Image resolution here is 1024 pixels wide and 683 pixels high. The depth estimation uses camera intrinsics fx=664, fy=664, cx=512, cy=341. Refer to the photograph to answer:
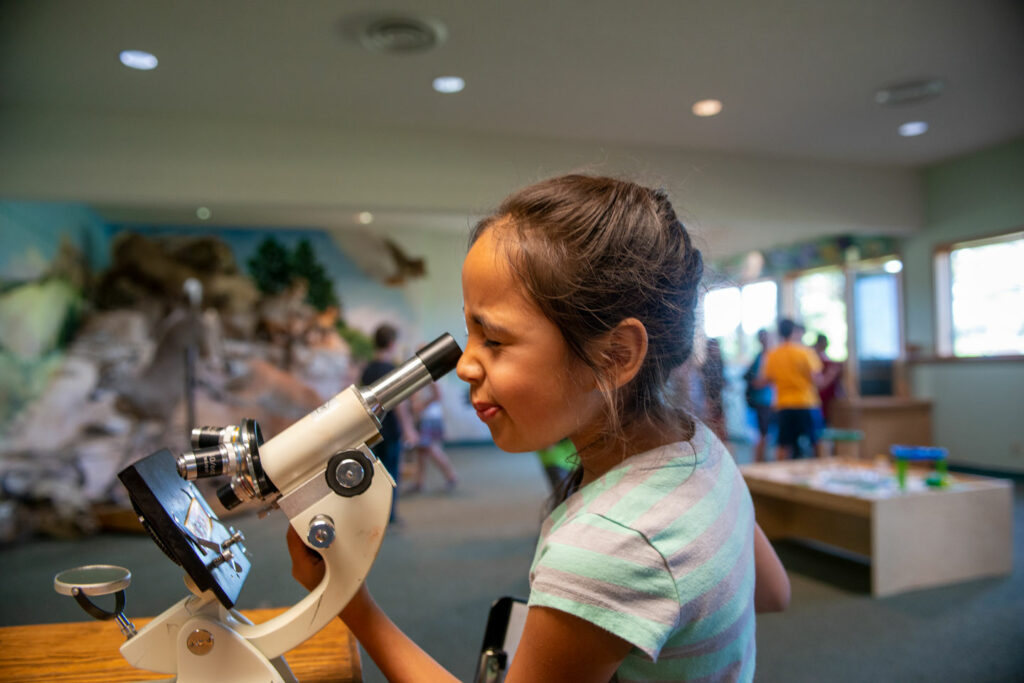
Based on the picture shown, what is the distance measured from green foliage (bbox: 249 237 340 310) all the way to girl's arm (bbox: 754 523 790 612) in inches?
252

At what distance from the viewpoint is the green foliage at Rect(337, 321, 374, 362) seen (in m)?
6.83

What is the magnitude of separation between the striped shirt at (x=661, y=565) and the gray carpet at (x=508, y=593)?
365mm

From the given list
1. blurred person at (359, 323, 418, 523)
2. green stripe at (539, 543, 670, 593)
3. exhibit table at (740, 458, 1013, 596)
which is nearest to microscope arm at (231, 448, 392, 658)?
green stripe at (539, 543, 670, 593)

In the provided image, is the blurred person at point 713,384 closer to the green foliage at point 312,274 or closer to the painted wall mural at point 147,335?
the painted wall mural at point 147,335

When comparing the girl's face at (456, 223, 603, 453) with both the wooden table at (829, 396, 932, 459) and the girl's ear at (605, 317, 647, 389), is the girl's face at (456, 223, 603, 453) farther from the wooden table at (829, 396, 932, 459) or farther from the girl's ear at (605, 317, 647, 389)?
the wooden table at (829, 396, 932, 459)

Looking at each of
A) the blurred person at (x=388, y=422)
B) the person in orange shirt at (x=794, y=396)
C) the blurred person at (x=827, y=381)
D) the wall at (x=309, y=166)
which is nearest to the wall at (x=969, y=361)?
the blurred person at (x=827, y=381)

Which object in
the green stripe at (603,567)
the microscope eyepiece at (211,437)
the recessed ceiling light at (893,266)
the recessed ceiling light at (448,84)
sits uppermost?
the recessed ceiling light at (448,84)

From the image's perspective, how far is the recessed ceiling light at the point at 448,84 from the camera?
11.4 feet

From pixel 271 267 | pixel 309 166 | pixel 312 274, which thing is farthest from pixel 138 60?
pixel 312 274

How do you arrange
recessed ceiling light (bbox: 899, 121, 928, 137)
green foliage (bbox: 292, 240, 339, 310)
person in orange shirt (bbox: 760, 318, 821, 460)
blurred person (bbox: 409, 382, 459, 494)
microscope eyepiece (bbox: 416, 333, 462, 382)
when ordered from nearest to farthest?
1. microscope eyepiece (bbox: 416, 333, 462, 382)
2. recessed ceiling light (bbox: 899, 121, 928, 137)
3. person in orange shirt (bbox: 760, 318, 821, 460)
4. blurred person (bbox: 409, 382, 459, 494)
5. green foliage (bbox: 292, 240, 339, 310)

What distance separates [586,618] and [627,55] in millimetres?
3171

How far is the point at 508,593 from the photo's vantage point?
192cm

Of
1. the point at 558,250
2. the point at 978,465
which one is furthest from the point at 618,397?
the point at 978,465

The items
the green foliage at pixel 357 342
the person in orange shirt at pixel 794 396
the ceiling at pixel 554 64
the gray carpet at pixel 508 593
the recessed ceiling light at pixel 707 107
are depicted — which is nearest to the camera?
the gray carpet at pixel 508 593
